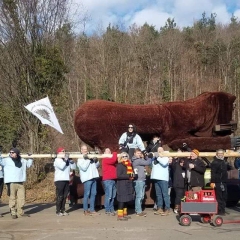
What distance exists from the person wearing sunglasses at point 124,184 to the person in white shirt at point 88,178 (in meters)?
0.82

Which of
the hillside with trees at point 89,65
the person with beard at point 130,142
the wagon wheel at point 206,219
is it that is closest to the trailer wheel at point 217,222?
the wagon wheel at point 206,219

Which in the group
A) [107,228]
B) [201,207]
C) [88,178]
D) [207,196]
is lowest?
[107,228]

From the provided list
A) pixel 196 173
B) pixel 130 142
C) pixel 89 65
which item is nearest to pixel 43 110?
pixel 130 142

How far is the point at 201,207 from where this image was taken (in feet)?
30.9

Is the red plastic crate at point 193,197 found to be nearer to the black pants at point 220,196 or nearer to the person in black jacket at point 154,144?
the black pants at point 220,196

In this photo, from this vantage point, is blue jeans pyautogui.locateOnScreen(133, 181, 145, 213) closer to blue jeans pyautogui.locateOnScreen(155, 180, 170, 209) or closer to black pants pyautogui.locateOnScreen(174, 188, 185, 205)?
blue jeans pyautogui.locateOnScreen(155, 180, 170, 209)

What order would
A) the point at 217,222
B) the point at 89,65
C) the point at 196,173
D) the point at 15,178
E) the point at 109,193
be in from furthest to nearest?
the point at 89,65 < the point at 109,193 < the point at 15,178 < the point at 196,173 < the point at 217,222

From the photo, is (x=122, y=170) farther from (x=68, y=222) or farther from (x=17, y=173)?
(x=17, y=173)

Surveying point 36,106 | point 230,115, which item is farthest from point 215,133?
point 36,106

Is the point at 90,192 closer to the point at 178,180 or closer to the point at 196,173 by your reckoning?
the point at 178,180

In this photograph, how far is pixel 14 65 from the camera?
1592cm

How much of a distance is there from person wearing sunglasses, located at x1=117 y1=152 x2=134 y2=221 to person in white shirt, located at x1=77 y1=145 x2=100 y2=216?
2.69ft

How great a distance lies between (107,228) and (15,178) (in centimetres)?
275

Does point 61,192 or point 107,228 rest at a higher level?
point 61,192
